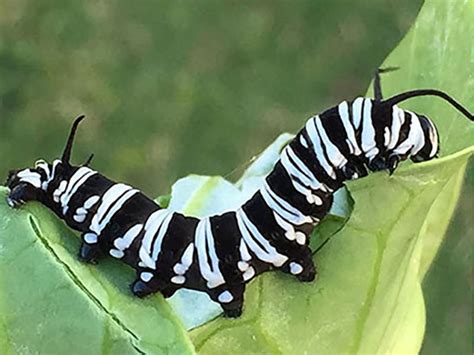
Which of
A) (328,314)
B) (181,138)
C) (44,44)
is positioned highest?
(328,314)

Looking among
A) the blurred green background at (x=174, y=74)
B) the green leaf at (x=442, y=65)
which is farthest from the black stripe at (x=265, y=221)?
the blurred green background at (x=174, y=74)

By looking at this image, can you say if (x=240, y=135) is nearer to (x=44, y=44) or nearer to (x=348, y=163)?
(x=44, y=44)

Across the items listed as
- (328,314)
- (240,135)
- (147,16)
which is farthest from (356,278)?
(147,16)

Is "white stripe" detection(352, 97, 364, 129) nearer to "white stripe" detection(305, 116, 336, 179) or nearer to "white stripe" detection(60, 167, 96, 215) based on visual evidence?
"white stripe" detection(305, 116, 336, 179)

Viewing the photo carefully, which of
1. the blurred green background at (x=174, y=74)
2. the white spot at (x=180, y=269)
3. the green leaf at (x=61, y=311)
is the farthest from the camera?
the blurred green background at (x=174, y=74)

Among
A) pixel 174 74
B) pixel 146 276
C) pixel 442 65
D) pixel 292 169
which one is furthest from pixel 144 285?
pixel 174 74

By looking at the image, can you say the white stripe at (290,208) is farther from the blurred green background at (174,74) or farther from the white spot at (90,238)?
the blurred green background at (174,74)

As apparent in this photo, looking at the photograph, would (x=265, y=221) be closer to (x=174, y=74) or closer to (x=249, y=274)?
(x=249, y=274)
